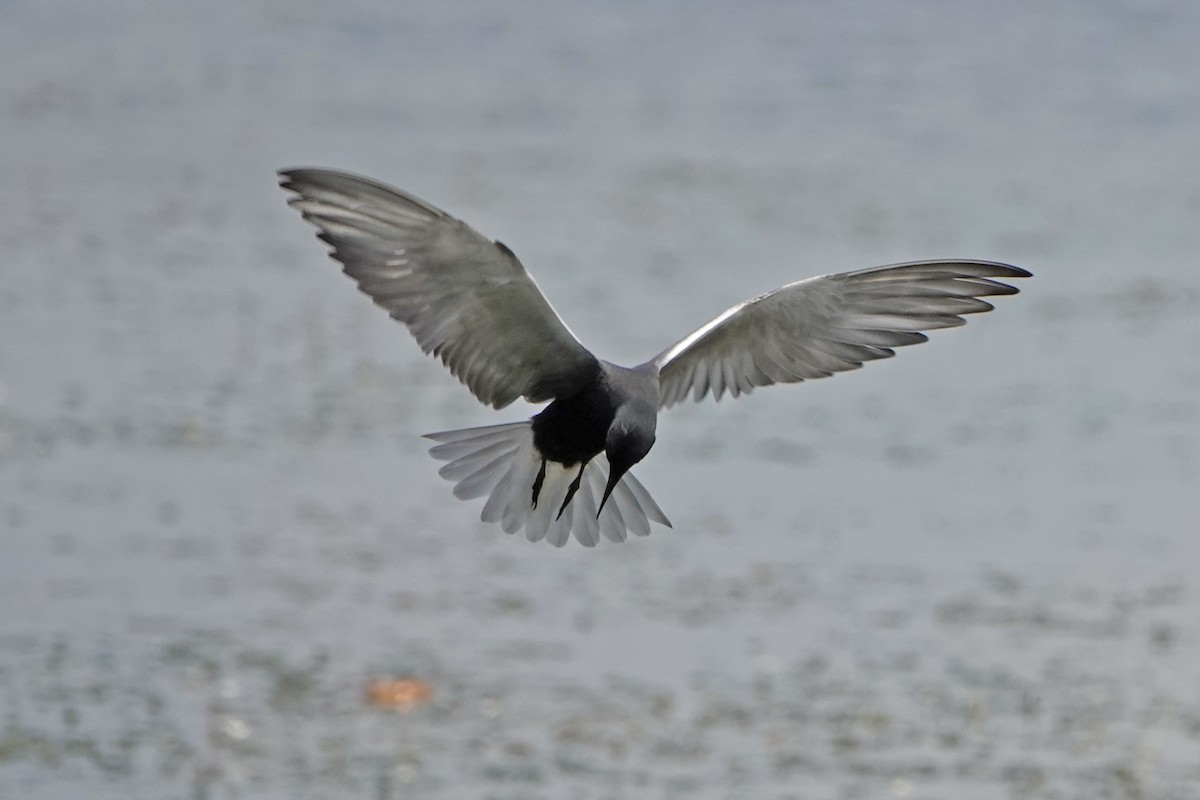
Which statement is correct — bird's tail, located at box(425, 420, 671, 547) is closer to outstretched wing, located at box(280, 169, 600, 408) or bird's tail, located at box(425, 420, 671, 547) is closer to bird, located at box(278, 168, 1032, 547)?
bird, located at box(278, 168, 1032, 547)

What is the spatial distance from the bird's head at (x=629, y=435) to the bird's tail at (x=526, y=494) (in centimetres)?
66

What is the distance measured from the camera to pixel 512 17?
60.6 feet

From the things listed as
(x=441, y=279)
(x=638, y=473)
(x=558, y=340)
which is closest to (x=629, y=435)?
(x=558, y=340)

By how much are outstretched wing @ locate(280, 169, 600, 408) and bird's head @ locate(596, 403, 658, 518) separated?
0.58 ft

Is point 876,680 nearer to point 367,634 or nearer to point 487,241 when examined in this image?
point 367,634

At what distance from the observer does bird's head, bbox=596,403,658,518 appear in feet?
12.9

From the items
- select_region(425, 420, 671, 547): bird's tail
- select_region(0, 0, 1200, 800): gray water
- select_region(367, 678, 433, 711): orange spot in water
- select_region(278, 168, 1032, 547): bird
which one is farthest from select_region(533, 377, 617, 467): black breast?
select_region(367, 678, 433, 711): orange spot in water

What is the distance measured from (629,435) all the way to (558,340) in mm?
264

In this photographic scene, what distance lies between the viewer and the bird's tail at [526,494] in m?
4.68

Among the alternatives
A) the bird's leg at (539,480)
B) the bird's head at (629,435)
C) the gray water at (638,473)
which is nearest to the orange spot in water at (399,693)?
the gray water at (638,473)

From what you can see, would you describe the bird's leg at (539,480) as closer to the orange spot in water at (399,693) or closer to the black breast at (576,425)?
the black breast at (576,425)

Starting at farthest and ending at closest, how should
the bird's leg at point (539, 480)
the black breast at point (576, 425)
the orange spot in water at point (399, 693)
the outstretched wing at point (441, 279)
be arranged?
the orange spot in water at point (399, 693) → the bird's leg at point (539, 480) → the black breast at point (576, 425) → the outstretched wing at point (441, 279)

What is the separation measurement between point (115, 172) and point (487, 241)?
10.5 metres

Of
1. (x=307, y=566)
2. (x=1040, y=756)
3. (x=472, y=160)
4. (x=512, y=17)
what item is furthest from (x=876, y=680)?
(x=512, y=17)
